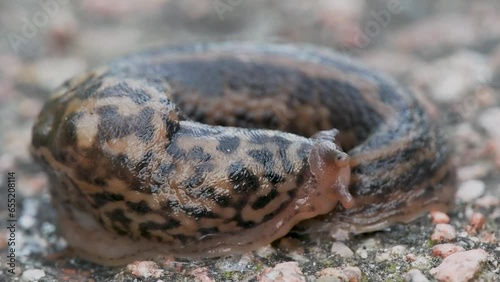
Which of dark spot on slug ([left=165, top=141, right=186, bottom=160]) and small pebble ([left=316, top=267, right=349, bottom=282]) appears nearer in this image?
small pebble ([left=316, top=267, right=349, bottom=282])

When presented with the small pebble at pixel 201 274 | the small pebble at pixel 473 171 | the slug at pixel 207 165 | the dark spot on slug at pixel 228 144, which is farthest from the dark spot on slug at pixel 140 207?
the small pebble at pixel 473 171

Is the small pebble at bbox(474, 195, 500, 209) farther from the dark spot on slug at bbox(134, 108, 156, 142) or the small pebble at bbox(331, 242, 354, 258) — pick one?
the dark spot on slug at bbox(134, 108, 156, 142)

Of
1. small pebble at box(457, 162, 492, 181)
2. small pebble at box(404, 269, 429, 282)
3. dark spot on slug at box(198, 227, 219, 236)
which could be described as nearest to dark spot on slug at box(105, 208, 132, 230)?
dark spot on slug at box(198, 227, 219, 236)

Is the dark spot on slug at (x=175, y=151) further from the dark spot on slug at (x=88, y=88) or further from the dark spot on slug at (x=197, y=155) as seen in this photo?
the dark spot on slug at (x=88, y=88)

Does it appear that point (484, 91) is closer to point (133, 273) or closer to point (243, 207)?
point (243, 207)

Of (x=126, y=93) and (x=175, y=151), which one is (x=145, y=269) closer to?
(x=175, y=151)

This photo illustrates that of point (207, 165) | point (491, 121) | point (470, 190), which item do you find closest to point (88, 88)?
point (207, 165)

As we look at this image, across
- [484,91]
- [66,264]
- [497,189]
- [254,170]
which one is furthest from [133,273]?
[484,91]
